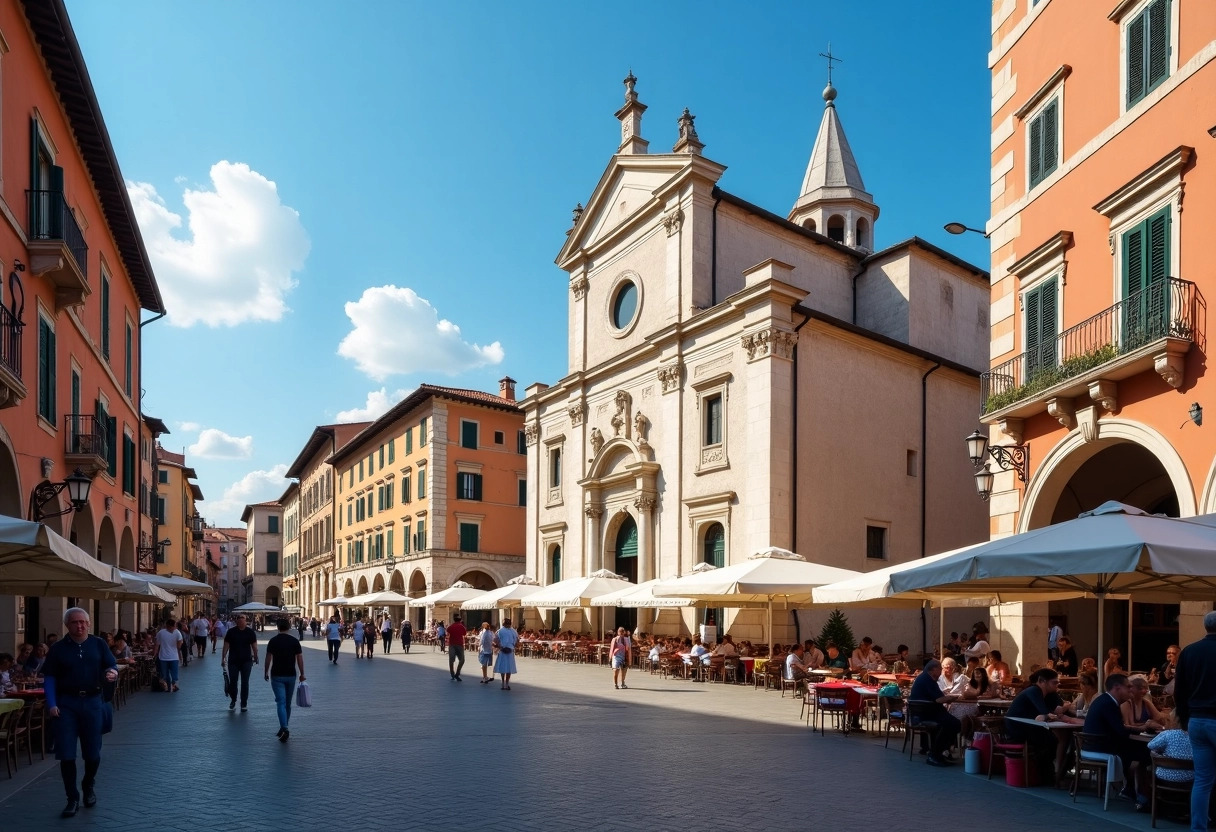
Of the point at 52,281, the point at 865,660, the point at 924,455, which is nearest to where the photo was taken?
the point at 52,281

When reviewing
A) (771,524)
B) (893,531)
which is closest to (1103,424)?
(771,524)

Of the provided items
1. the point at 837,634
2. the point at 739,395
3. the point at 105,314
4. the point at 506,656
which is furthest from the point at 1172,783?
the point at 105,314

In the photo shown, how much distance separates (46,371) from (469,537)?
33532mm

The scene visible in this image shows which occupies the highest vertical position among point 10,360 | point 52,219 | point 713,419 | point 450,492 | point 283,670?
point 52,219

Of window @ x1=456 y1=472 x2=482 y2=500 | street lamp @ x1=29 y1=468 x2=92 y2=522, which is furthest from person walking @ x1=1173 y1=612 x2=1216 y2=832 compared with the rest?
window @ x1=456 y1=472 x2=482 y2=500

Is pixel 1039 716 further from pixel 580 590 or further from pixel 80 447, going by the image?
pixel 580 590

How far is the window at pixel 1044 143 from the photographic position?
56.6 ft

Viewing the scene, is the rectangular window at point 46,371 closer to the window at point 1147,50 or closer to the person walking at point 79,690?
the person walking at point 79,690

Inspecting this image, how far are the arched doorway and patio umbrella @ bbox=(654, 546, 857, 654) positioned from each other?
11.8 meters

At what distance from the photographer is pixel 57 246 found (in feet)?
56.3

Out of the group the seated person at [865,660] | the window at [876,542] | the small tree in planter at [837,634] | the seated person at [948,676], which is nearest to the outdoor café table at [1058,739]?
the seated person at [948,676]

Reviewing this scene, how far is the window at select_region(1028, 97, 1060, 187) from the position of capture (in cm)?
1727

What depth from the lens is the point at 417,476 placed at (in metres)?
52.7

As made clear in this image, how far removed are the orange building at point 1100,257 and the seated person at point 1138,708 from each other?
Result: 4.45 m
